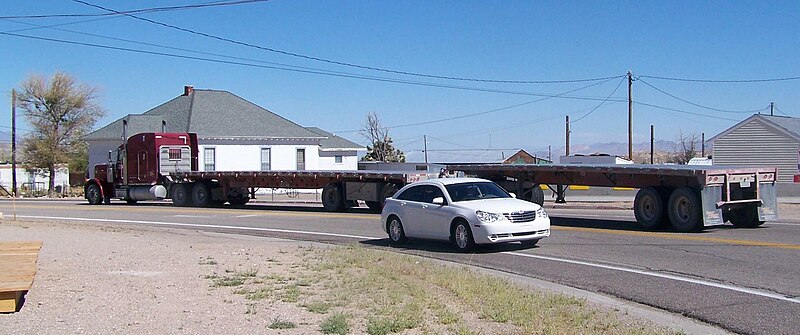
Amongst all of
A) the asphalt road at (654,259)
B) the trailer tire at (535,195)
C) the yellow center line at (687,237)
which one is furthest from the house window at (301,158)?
the yellow center line at (687,237)

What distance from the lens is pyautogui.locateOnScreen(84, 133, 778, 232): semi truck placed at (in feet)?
64.8

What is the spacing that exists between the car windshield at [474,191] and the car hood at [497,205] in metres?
0.30

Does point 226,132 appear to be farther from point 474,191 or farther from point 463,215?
point 463,215

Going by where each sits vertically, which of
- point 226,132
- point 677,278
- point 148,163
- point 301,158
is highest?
point 226,132

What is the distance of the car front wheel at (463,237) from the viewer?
16.4 meters

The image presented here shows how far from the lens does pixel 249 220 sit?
26.7 metres

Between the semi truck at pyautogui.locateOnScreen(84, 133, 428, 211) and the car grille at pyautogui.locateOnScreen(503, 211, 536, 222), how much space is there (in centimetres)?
1483

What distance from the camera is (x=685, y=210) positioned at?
19.9 m

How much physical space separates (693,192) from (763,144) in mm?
33767

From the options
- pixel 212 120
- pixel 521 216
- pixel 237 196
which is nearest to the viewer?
pixel 521 216

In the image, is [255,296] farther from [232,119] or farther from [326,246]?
[232,119]

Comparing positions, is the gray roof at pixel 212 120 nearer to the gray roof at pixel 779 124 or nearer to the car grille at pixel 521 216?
the gray roof at pixel 779 124

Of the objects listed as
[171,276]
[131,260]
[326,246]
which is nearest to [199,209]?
[326,246]

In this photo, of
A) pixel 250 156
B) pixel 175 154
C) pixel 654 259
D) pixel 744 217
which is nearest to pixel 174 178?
pixel 175 154
